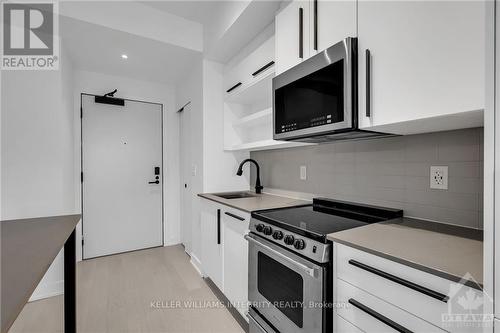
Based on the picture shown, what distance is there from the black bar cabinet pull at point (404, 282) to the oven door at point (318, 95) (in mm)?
626

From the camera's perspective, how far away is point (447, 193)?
1.18 meters

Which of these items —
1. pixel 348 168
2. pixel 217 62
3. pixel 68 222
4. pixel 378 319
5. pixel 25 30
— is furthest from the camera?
pixel 217 62

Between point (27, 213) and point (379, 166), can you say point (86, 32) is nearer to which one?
point (27, 213)

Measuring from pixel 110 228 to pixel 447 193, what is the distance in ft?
11.6

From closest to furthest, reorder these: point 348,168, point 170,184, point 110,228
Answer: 1. point 348,168
2. point 110,228
3. point 170,184

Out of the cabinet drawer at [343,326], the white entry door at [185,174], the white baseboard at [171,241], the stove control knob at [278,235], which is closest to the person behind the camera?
the cabinet drawer at [343,326]

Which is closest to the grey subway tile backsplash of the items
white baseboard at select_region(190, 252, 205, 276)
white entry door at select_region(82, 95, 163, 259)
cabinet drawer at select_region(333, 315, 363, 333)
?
cabinet drawer at select_region(333, 315, 363, 333)

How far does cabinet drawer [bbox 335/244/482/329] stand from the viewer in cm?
71

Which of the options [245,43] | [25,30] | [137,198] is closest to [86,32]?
[25,30]

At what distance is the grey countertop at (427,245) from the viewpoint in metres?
0.70

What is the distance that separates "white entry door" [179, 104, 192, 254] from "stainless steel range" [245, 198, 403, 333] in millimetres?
1819

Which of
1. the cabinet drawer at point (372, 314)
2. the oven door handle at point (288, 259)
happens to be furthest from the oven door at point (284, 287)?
the cabinet drawer at point (372, 314)

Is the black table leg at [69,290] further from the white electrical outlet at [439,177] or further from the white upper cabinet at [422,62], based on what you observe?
the white electrical outlet at [439,177]

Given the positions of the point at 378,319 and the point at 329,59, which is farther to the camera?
the point at 329,59
